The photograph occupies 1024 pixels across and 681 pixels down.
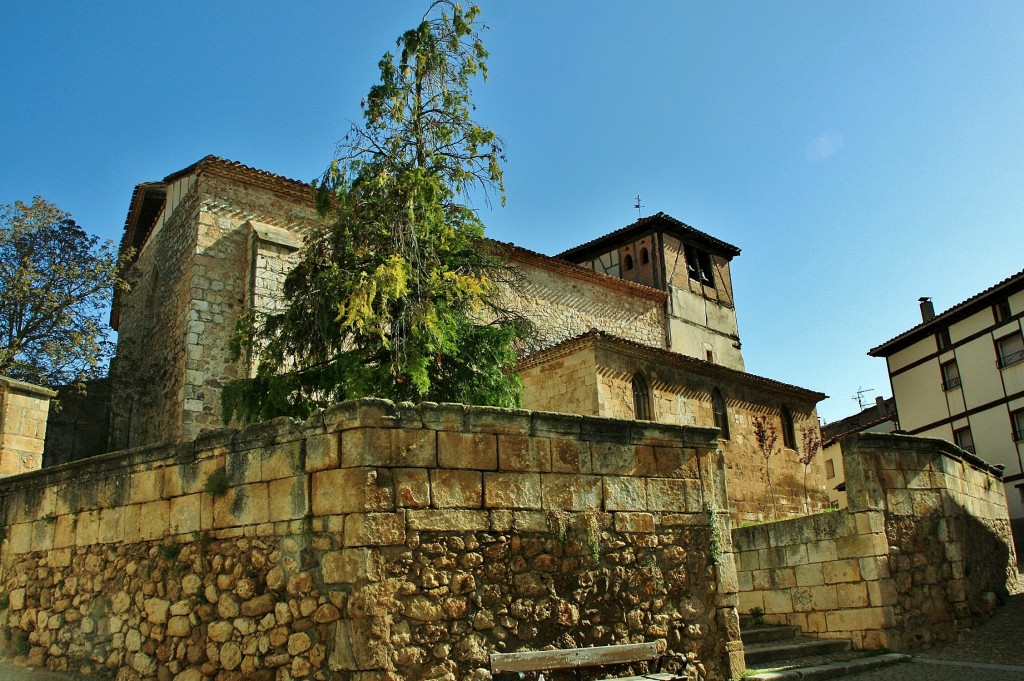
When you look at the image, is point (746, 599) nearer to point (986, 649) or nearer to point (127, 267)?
point (986, 649)

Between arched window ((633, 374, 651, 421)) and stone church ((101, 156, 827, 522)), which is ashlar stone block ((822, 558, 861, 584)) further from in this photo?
arched window ((633, 374, 651, 421))

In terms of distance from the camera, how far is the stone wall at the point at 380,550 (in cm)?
613

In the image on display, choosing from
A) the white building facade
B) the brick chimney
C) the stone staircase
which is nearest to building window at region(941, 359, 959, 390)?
the white building facade

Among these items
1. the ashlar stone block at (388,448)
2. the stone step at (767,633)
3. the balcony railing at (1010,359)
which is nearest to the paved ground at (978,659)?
the stone step at (767,633)

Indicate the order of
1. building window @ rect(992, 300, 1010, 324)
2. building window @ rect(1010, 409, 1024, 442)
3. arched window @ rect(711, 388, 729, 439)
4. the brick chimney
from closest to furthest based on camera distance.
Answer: arched window @ rect(711, 388, 729, 439) < building window @ rect(1010, 409, 1024, 442) < building window @ rect(992, 300, 1010, 324) < the brick chimney

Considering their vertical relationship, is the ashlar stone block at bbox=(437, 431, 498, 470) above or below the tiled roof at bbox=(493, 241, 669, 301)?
below

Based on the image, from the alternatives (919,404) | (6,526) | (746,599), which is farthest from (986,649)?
(919,404)

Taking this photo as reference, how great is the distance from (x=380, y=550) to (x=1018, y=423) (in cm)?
2422

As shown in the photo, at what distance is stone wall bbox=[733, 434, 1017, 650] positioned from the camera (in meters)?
9.81

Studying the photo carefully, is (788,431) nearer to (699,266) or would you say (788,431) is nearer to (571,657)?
(699,266)

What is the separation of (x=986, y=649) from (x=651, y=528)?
538cm

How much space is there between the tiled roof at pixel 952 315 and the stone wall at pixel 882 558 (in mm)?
15278

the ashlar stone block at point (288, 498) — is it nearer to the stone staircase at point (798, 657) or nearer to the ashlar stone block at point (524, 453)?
the ashlar stone block at point (524, 453)

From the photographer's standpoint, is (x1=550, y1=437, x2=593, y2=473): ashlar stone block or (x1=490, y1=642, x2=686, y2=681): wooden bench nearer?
(x1=490, y1=642, x2=686, y2=681): wooden bench
